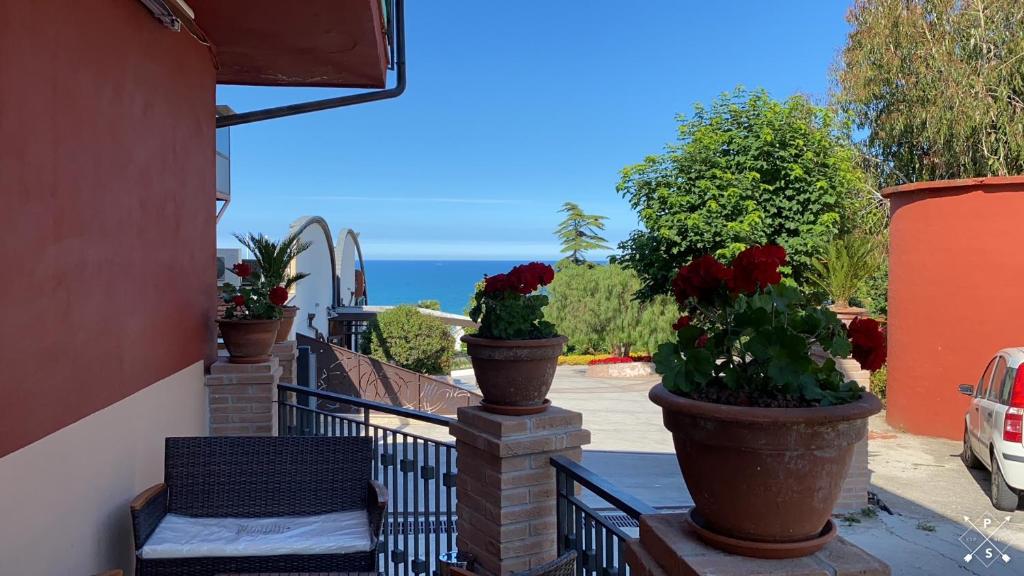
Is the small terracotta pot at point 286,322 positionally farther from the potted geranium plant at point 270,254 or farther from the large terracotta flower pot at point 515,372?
the large terracotta flower pot at point 515,372

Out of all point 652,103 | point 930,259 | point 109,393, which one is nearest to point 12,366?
point 109,393

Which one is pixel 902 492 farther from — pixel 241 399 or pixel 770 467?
pixel 770 467

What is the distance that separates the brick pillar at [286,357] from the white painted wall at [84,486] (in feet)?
9.10

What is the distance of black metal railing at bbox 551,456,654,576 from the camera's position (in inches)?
78.6

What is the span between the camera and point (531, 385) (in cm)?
288

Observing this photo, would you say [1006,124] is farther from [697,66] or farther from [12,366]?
[697,66]

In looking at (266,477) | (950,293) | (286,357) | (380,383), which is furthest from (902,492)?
(380,383)

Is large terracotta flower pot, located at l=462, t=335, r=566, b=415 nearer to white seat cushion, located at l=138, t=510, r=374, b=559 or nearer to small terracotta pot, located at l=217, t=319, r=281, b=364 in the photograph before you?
white seat cushion, located at l=138, t=510, r=374, b=559

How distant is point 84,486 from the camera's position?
107 inches

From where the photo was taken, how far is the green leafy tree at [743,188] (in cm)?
1532

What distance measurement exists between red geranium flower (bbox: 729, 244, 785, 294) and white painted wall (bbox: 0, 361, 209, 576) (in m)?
2.02

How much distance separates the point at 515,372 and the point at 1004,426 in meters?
5.59

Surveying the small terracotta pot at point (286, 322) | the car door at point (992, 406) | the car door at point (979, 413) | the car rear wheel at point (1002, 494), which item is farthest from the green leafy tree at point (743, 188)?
the small terracotta pot at point (286, 322)

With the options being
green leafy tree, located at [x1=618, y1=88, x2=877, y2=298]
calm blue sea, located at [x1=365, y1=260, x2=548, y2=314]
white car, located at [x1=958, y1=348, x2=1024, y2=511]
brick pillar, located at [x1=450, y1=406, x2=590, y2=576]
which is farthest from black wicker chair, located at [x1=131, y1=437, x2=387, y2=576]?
calm blue sea, located at [x1=365, y1=260, x2=548, y2=314]
